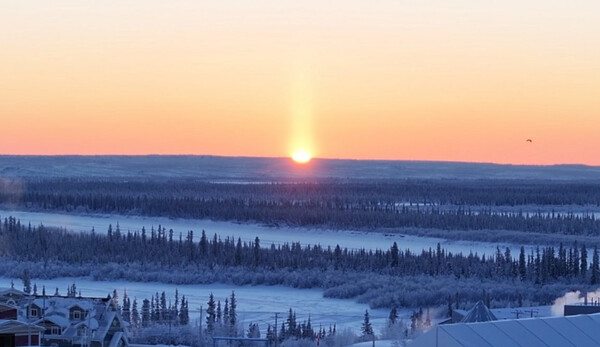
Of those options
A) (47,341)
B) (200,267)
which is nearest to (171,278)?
(200,267)

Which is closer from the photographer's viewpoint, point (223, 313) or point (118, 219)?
point (223, 313)

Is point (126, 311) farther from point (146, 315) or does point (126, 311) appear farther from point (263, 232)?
point (263, 232)

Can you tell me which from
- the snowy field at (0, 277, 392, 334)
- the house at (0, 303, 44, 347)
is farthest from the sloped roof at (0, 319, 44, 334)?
the snowy field at (0, 277, 392, 334)

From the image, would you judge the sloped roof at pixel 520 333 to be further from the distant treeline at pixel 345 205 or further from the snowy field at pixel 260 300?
the distant treeline at pixel 345 205

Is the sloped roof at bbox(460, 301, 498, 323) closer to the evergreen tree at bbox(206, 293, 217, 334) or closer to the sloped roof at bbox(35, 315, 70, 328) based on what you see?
the sloped roof at bbox(35, 315, 70, 328)

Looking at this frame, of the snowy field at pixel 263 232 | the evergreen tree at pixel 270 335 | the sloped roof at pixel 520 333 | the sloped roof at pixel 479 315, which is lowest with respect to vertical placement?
the evergreen tree at pixel 270 335

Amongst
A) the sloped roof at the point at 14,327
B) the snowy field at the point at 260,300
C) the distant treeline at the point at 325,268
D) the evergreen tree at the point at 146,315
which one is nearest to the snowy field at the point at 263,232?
the distant treeline at the point at 325,268

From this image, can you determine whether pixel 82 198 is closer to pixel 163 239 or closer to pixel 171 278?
pixel 163 239

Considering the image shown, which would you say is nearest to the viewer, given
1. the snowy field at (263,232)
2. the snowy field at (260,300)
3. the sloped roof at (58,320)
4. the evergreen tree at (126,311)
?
the sloped roof at (58,320)
